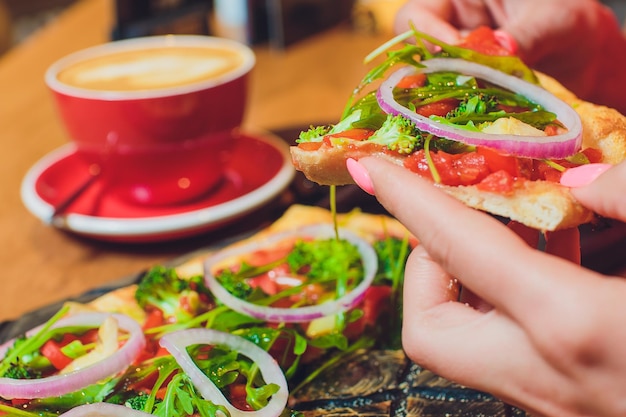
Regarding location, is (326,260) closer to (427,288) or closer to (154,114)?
(427,288)

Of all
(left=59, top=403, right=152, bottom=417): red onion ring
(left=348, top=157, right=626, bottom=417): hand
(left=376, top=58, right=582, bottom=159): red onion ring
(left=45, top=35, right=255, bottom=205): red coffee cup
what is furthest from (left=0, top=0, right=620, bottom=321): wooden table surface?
(left=348, top=157, right=626, bottom=417): hand

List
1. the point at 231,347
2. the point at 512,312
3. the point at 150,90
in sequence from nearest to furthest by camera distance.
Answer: the point at 512,312 < the point at 231,347 < the point at 150,90

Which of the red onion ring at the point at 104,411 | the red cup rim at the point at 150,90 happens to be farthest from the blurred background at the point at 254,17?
the red onion ring at the point at 104,411

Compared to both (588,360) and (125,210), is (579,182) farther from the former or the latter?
(125,210)

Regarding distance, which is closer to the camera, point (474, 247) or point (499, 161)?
point (474, 247)

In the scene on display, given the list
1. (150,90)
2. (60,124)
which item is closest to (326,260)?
(150,90)

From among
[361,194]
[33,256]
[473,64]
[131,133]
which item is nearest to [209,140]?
[131,133]
